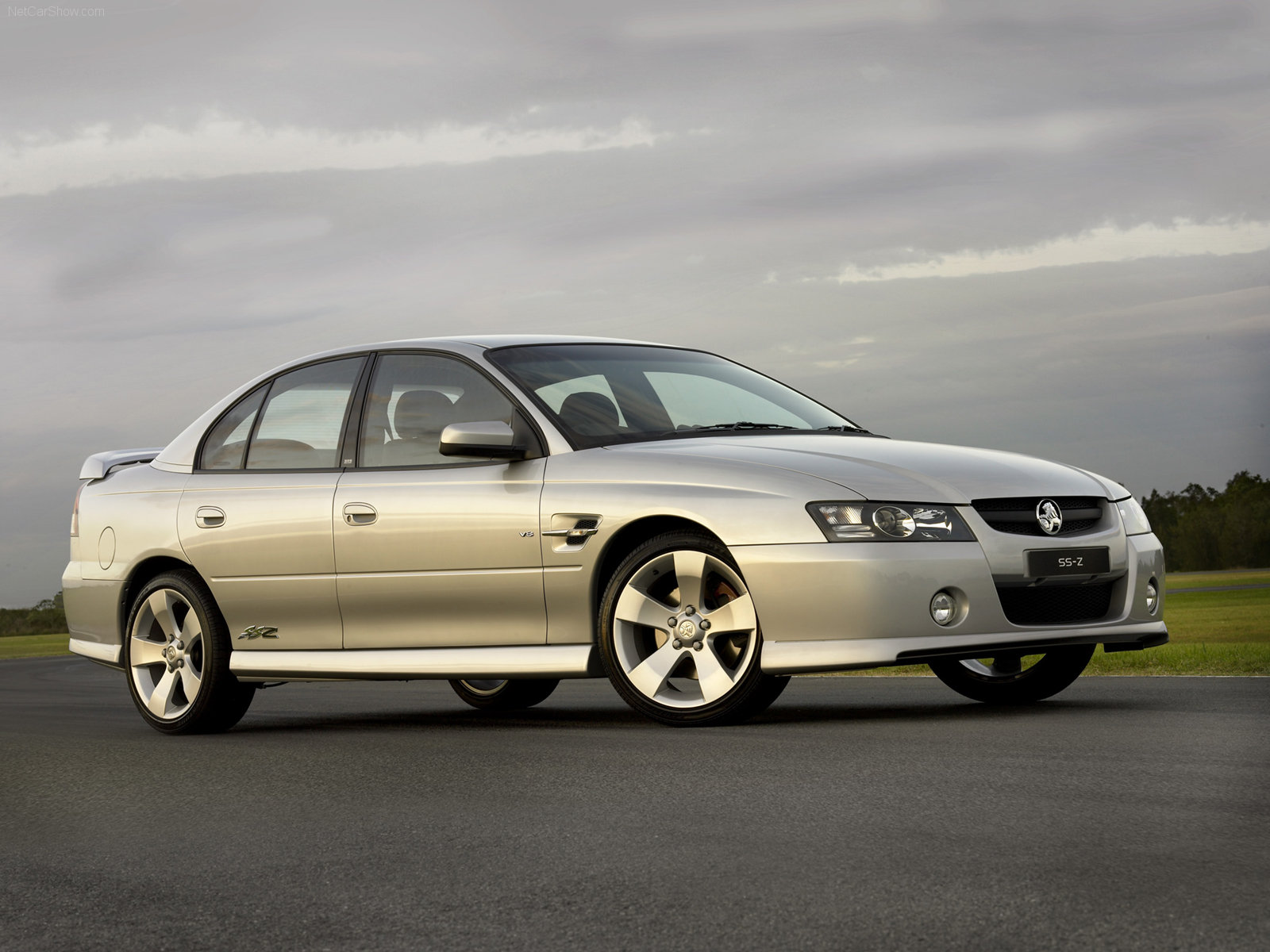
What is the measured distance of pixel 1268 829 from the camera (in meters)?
3.95

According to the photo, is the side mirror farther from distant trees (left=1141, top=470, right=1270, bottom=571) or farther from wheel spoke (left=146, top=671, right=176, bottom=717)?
distant trees (left=1141, top=470, right=1270, bottom=571)

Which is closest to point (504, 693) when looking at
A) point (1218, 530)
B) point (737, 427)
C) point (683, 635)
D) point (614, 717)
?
point (614, 717)

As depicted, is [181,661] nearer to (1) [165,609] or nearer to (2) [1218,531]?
(1) [165,609]

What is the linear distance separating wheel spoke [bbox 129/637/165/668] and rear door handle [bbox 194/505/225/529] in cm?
71

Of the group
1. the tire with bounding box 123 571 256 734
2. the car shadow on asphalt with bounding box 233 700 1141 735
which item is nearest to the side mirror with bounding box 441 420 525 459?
the car shadow on asphalt with bounding box 233 700 1141 735

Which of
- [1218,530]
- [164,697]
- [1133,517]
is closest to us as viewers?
[1133,517]

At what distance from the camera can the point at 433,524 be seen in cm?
704

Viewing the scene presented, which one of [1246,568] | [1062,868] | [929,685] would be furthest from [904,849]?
[1246,568]

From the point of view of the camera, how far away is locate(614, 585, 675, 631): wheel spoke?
21.1 ft

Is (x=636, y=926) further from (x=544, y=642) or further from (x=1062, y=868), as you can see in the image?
(x=544, y=642)

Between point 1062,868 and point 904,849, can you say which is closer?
point 1062,868

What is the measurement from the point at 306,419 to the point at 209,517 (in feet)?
2.28

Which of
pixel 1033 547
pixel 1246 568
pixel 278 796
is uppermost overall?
pixel 1033 547

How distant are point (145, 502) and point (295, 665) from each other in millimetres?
1457
